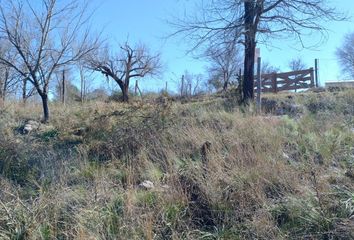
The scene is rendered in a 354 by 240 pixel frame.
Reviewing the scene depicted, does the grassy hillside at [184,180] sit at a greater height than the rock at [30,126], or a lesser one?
lesser

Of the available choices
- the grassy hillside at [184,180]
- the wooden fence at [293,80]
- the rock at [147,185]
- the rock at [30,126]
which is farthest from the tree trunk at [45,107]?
the wooden fence at [293,80]

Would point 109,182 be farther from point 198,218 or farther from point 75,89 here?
point 75,89

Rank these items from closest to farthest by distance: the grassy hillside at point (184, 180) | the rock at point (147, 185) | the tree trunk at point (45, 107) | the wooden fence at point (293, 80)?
the grassy hillside at point (184, 180), the rock at point (147, 185), the tree trunk at point (45, 107), the wooden fence at point (293, 80)

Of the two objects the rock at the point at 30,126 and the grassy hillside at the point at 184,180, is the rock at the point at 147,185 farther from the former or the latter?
the rock at the point at 30,126

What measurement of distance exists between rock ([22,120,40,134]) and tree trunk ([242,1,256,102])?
23.8ft

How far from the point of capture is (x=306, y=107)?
35.3ft

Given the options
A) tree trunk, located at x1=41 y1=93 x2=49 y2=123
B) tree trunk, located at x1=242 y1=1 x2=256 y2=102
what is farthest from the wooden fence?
tree trunk, located at x1=41 y1=93 x2=49 y2=123

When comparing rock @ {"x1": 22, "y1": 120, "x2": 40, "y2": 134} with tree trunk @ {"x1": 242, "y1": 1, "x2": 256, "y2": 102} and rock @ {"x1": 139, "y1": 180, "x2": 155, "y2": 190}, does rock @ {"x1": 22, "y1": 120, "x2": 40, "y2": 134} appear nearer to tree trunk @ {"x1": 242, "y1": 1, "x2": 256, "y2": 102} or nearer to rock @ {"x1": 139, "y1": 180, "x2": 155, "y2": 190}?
rock @ {"x1": 139, "y1": 180, "x2": 155, "y2": 190}

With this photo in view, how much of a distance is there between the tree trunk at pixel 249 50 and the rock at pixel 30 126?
7.27 meters

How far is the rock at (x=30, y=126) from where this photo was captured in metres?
9.93

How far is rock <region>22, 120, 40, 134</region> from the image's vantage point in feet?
32.6

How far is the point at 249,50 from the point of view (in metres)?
12.5

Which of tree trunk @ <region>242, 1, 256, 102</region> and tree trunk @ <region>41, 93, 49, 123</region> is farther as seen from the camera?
tree trunk @ <region>242, 1, 256, 102</region>

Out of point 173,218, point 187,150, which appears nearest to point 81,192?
point 173,218
